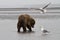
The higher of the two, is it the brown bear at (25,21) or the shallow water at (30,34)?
the brown bear at (25,21)

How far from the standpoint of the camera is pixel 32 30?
18.9 meters

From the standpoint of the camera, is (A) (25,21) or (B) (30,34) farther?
(A) (25,21)

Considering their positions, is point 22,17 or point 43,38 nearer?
point 43,38

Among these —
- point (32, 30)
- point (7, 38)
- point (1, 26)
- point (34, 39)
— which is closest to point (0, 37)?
point (7, 38)

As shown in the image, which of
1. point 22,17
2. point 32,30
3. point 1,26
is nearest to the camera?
point 22,17

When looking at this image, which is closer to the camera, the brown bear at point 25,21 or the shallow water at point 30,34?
the shallow water at point 30,34

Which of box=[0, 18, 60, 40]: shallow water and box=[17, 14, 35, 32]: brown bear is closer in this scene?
box=[0, 18, 60, 40]: shallow water

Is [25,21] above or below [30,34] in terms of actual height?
above

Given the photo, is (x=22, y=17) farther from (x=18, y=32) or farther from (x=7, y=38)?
(x=7, y=38)

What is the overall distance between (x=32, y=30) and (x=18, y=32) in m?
1.03

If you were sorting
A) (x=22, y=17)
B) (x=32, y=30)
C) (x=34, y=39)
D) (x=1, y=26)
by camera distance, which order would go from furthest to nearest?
(x=1, y=26) → (x=32, y=30) → (x=22, y=17) → (x=34, y=39)

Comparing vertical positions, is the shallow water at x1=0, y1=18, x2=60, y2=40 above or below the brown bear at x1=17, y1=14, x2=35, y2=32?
below

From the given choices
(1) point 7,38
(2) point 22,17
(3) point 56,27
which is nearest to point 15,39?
(1) point 7,38

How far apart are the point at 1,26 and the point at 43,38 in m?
5.42
